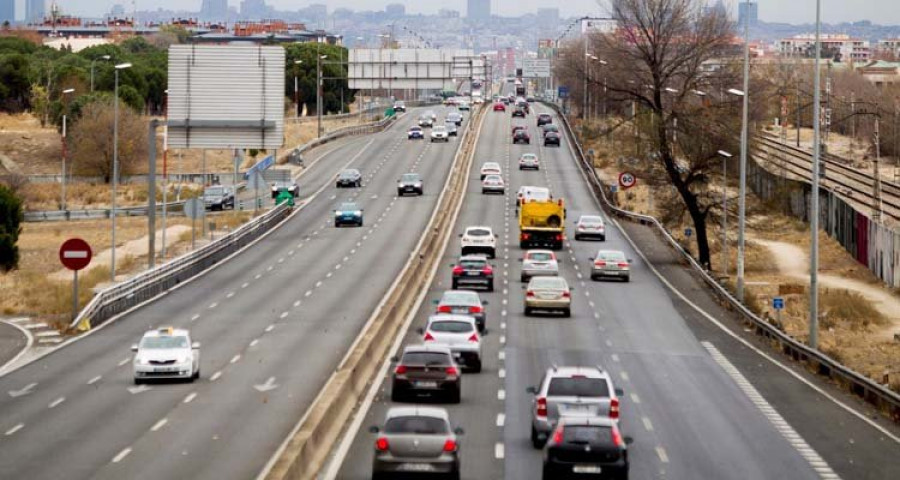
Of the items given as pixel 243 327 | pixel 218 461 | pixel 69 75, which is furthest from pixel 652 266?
pixel 69 75

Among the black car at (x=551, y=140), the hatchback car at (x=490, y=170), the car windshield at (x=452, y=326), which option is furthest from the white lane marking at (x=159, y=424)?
the black car at (x=551, y=140)

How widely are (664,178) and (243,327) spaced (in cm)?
3626

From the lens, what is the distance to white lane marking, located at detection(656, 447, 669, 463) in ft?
88.0

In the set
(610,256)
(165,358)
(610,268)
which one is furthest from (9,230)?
(165,358)

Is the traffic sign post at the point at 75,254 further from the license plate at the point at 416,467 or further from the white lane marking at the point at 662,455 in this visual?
the license plate at the point at 416,467

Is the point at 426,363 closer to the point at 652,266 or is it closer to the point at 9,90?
the point at 652,266

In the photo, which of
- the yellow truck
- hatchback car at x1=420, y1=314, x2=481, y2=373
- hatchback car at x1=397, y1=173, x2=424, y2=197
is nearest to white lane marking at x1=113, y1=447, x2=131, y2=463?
hatchback car at x1=420, y1=314, x2=481, y2=373

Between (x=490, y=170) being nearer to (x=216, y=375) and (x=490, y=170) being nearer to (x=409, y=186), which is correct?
(x=409, y=186)

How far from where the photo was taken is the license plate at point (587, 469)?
74.5 ft

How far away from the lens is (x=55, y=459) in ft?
87.0

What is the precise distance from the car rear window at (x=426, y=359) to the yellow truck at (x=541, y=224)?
1554 inches

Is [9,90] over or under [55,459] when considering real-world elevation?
over

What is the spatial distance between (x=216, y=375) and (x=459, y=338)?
5.75 meters

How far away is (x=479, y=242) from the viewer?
67750 mm
